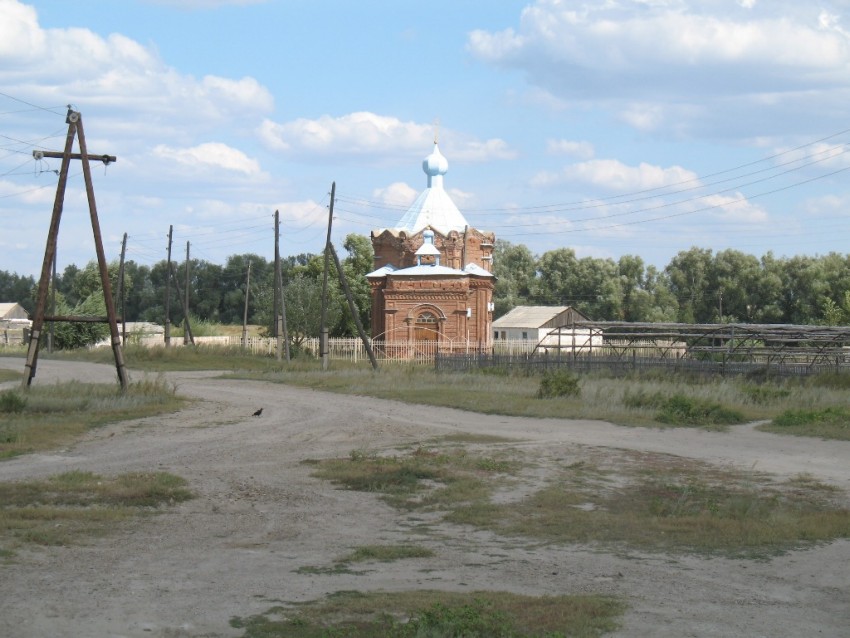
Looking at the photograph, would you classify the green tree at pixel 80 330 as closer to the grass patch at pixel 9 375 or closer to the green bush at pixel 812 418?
the grass patch at pixel 9 375

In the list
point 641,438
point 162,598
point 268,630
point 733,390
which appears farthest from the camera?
point 733,390

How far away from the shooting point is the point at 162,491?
1376 centimetres

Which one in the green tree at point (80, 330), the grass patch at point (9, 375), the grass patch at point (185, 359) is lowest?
the grass patch at point (9, 375)

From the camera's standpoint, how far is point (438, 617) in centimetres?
748

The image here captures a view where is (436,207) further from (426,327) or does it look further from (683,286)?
(683,286)

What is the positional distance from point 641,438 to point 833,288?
61.4 m

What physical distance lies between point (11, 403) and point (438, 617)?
59.7 feet

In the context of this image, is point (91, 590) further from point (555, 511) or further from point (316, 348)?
point (316, 348)

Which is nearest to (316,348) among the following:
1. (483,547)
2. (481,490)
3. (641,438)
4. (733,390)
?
(733,390)

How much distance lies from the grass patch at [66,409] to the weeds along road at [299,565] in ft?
3.35

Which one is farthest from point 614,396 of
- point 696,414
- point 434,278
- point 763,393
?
point 434,278

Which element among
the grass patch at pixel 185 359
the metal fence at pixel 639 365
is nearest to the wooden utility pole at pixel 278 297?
the grass patch at pixel 185 359

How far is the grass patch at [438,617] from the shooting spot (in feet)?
24.3

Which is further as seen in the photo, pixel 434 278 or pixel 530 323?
pixel 530 323
